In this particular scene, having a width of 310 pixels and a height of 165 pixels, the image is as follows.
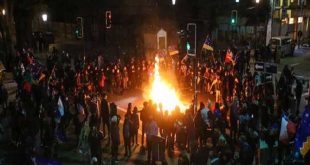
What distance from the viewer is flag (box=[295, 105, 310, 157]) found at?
12.2m

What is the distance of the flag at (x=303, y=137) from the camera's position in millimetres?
12250

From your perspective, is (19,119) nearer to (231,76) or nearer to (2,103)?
(2,103)

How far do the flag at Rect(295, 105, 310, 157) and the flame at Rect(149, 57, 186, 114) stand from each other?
798 centimetres

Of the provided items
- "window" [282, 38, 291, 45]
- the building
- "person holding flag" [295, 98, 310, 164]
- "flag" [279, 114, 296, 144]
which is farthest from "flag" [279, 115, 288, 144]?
the building

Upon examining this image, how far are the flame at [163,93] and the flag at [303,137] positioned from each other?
798 cm

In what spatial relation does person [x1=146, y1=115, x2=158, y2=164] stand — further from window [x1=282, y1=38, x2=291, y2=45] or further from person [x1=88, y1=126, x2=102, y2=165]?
window [x1=282, y1=38, x2=291, y2=45]

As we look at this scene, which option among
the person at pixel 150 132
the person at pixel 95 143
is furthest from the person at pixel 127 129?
the person at pixel 95 143

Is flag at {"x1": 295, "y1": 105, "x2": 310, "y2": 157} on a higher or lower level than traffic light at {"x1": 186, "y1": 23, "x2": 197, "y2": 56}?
lower

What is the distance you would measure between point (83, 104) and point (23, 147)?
407cm

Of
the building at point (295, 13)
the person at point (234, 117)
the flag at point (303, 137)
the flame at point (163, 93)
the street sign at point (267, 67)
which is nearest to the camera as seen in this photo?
the flag at point (303, 137)

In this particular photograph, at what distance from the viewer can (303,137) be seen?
40.6 ft

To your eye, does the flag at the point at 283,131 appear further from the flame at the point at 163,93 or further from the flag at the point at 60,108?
the flag at the point at 60,108

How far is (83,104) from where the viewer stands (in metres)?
16.7

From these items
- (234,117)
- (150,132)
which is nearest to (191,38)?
(234,117)
